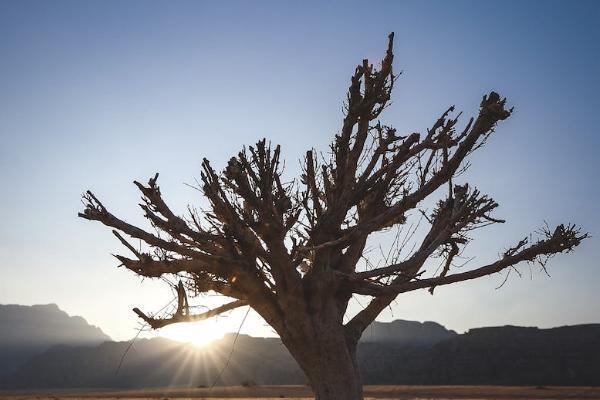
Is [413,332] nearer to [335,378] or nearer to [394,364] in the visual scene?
[394,364]

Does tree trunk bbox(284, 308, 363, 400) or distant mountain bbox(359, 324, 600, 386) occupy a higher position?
distant mountain bbox(359, 324, 600, 386)

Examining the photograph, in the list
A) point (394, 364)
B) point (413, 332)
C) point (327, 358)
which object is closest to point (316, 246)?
point (327, 358)

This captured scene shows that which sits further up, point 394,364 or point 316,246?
point 394,364

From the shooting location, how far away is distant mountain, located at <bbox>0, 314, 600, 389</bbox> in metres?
53.6

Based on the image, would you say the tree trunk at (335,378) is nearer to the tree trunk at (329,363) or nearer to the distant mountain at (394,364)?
the tree trunk at (329,363)

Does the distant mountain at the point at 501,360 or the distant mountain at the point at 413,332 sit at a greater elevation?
the distant mountain at the point at 413,332

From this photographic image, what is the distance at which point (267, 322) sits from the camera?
6.62 meters

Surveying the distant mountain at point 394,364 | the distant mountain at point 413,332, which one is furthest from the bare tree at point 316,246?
the distant mountain at point 413,332

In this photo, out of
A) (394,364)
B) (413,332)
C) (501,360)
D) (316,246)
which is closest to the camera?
(316,246)

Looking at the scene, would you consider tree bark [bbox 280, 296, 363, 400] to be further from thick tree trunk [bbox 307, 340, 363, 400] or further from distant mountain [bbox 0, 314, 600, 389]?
distant mountain [bbox 0, 314, 600, 389]

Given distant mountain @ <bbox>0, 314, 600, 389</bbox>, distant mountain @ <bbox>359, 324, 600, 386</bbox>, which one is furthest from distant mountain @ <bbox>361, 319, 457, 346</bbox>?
distant mountain @ <bbox>359, 324, 600, 386</bbox>

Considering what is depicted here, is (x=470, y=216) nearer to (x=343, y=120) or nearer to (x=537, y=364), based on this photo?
(x=343, y=120)

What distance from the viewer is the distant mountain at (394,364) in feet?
176

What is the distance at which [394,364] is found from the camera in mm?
63750
